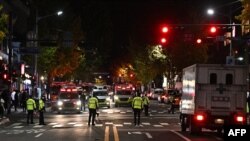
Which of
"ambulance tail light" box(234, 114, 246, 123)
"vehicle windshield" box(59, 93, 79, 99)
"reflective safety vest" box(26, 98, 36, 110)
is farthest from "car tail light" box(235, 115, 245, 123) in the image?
"vehicle windshield" box(59, 93, 79, 99)

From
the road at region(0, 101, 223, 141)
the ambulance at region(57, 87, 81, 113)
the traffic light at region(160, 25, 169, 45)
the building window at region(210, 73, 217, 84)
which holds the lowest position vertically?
the road at region(0, 101, 223, 141)

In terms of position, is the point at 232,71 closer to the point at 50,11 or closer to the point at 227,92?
the point at 227,92

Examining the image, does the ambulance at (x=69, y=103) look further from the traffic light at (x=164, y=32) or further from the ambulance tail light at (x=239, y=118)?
the ambulance tail light at (x=239, y=118)

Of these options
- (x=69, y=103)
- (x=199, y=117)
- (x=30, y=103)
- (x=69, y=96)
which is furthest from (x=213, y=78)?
(x=69, y=96)

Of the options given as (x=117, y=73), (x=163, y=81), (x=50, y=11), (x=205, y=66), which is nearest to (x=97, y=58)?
(x=163, y=81)

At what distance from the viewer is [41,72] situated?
2857 inches

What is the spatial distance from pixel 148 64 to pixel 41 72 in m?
30.8

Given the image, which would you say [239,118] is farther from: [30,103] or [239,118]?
[30,103]

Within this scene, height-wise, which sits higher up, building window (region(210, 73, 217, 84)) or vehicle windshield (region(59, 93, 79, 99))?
building window (region(210, 73, 217, 84))

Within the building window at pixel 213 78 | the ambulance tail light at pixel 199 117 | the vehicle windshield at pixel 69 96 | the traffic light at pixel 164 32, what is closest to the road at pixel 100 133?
the ambulance tail light at pixel 199 117

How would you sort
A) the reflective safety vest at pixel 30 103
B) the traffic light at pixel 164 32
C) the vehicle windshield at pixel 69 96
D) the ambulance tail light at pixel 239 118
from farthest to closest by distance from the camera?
the vehicle windshield at pixel 69 96
the reflective safety vest at pixel 30 103
the traffic light at pixel 164 32
the ambulance tail light at pixel 239 118

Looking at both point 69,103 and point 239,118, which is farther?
point 69,103

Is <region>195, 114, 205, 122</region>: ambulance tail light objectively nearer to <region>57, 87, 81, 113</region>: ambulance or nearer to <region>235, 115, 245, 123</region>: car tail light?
<region>235, 115, 245, 123</region>: car tail light

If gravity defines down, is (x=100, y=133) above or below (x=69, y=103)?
below
